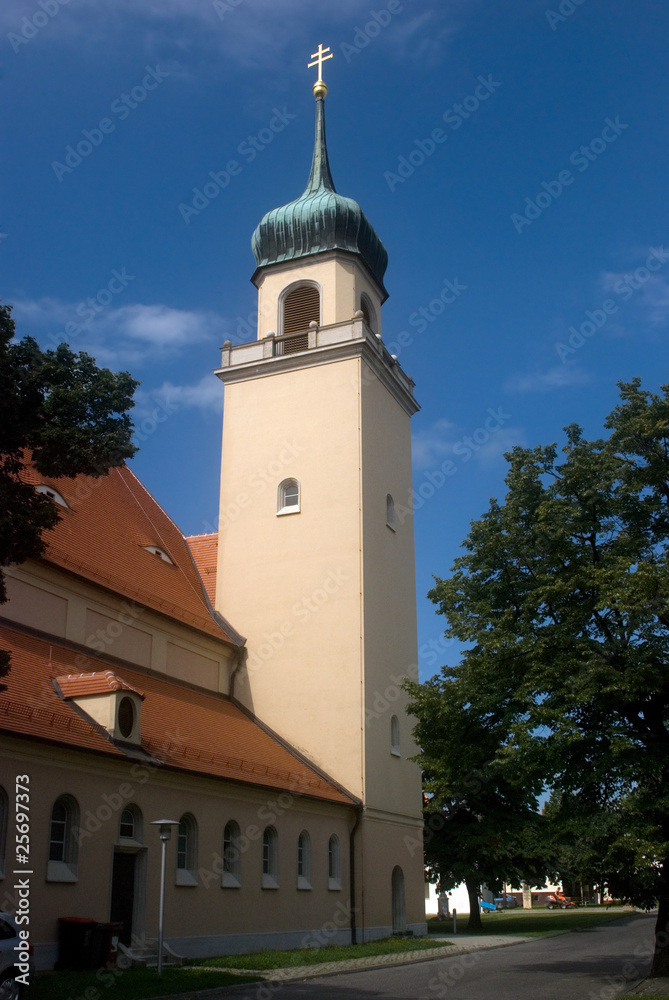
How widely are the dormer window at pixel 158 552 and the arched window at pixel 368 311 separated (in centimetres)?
1075

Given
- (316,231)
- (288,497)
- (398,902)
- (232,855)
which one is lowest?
(398,902)

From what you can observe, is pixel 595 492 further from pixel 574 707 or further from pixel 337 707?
pixel 337 707

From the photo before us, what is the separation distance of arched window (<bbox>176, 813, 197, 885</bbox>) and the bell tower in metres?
7.18

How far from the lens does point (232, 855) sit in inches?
860

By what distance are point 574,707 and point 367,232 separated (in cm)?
2173

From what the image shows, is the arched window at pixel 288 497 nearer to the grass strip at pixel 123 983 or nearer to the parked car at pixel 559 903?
the grass strip at pixel 123 983

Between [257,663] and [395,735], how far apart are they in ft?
15.6

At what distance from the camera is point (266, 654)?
29.1 m

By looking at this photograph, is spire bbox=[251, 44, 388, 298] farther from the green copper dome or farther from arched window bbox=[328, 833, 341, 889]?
arched window bbox=[328, 833, 341, 889]

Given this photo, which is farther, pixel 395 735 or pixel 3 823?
pixel 395 735

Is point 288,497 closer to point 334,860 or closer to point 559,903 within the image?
point 334,860

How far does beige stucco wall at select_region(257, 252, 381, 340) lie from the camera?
108 feet

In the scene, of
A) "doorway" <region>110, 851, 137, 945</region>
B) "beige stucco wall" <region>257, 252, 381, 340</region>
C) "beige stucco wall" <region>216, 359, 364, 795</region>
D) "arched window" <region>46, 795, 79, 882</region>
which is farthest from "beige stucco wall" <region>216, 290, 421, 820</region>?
"arched window" <region>46, 795, 79, 882</region>

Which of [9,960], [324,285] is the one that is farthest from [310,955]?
[324,285]
